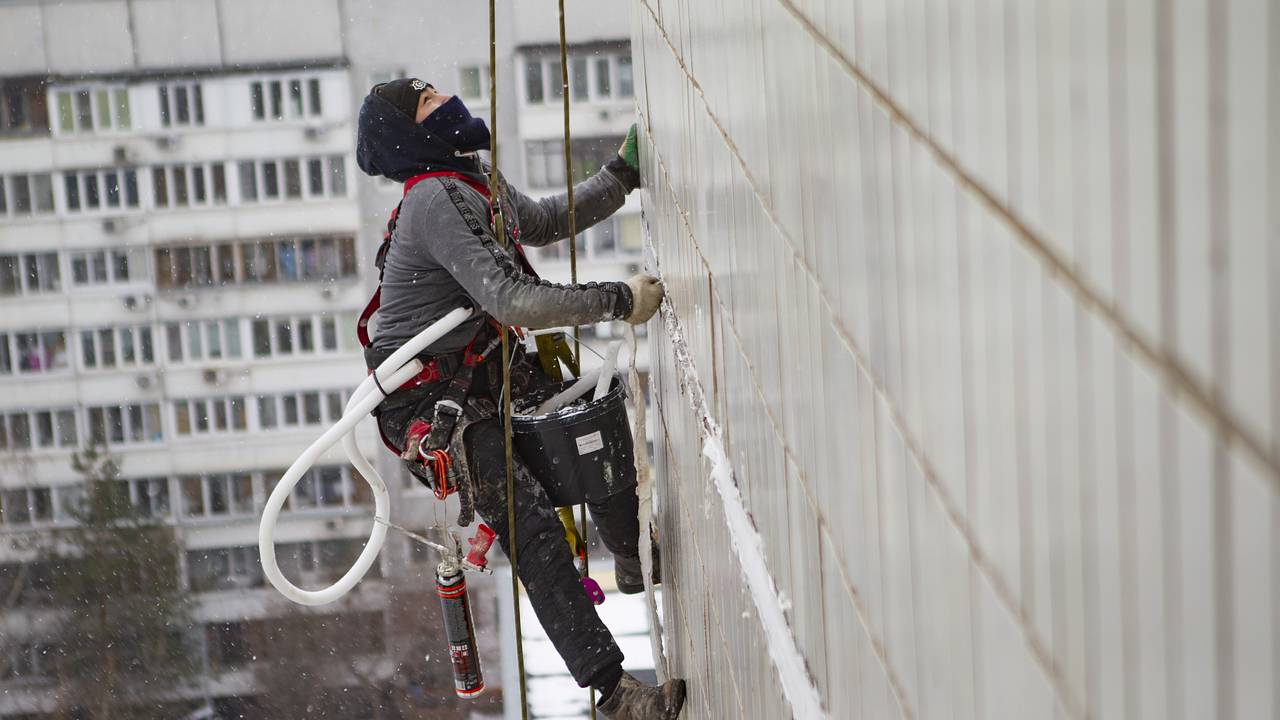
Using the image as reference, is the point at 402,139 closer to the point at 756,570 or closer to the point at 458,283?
the point at 458,283

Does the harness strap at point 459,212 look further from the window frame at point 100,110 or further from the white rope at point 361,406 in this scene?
the window frame at point 100,110

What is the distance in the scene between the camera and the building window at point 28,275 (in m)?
16.6

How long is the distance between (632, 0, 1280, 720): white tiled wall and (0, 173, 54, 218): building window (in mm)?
17799

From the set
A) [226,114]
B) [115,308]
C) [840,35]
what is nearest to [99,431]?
[115,308]

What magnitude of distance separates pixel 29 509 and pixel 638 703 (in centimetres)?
1389

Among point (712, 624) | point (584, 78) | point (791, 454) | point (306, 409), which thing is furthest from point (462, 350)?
point (584, 78)

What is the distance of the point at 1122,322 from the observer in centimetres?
37

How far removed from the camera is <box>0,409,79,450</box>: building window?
15.1 m

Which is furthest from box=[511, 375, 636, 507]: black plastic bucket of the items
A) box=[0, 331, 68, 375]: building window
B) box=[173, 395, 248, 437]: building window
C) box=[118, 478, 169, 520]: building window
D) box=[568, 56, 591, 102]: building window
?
box=[568, 56, 591, 102]: building window

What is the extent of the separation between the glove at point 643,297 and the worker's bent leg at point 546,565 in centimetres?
38

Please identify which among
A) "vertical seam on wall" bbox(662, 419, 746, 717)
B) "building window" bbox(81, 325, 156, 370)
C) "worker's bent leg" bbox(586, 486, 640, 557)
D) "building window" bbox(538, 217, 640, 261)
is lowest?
"building window" bbox(81, 325, 156, 370)

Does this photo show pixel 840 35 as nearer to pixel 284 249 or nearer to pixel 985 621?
pixel 985 621

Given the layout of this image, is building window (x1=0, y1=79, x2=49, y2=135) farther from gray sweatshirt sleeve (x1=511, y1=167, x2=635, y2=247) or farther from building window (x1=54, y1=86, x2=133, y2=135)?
gray sweatshirt sleeve (x1=511, y1=167, x2=635, y2=247)

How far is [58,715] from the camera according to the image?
12438 mm
